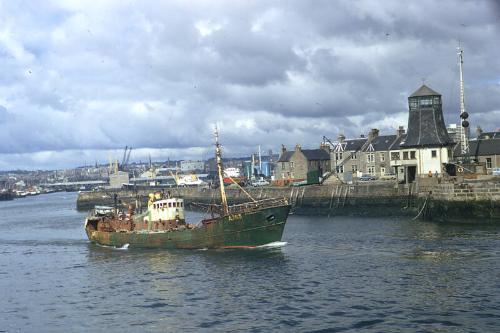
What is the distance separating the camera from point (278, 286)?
120 ft

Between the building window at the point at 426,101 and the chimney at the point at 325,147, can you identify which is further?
the chimney at the point at 325,147

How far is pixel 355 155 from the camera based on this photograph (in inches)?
4552

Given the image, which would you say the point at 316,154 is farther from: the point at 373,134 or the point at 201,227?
the point at 201,227

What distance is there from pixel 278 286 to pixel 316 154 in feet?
296

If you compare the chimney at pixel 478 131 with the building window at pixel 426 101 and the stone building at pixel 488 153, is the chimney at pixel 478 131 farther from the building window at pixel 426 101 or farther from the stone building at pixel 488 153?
the building window at pixel 426 101

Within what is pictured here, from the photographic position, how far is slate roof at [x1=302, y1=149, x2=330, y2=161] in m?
124

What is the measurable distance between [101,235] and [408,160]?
1611 inches

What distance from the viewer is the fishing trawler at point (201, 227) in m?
52.0

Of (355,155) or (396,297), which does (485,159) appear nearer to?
(355,155)

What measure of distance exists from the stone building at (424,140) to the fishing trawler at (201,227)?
30.7 meters

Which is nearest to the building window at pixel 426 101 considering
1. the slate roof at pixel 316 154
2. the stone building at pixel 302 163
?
the stone building at pixel 302 163

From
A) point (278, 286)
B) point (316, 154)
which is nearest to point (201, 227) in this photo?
point (278, 286)

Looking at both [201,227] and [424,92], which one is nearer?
[201,227]

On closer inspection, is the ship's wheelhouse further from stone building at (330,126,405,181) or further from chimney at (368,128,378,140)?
chimney at (368,128,378,140)
